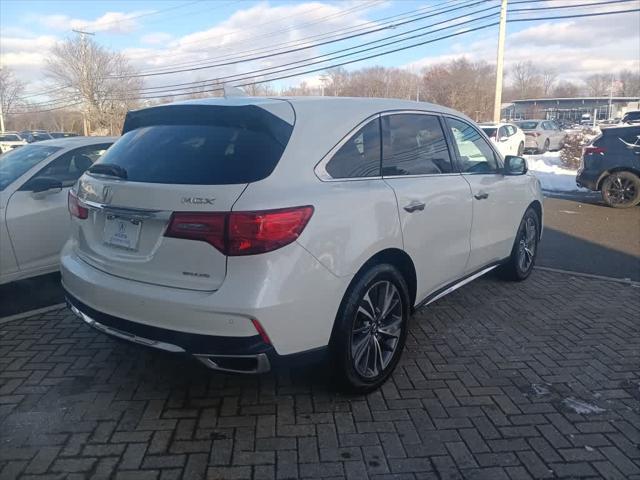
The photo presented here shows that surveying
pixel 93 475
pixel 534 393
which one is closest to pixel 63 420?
pixel 93 475

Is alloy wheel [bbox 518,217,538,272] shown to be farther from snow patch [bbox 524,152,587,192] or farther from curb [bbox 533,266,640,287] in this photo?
snow patch [bbox 524,152,587,192]

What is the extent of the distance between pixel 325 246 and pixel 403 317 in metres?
1.05

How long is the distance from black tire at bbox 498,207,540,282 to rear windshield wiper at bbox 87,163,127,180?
3.82 meters

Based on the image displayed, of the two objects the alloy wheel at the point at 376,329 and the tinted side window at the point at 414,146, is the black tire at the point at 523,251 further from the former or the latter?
the alloy wheel at the point at 376,329

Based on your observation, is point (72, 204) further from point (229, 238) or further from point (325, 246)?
point (325, 246)

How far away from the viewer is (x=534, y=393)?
10.8 ft

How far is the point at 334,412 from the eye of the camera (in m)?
3.07

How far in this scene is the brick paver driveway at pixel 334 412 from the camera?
260 cm

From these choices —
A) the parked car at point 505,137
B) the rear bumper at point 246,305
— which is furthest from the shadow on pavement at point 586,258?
the parked car at point 505,137

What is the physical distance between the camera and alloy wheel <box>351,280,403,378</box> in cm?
314

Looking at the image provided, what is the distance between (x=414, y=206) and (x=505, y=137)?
18.0 meters

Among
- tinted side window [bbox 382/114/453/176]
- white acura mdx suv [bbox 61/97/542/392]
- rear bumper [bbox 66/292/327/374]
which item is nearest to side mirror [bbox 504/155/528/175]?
tinted side window [bbox 382/114/453/176]

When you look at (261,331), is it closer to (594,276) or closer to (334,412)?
(334,412)

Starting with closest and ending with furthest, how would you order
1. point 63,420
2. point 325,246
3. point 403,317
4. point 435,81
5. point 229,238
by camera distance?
point 229,238, point 325,246, point 63,420, point 403,317, point 435,81
